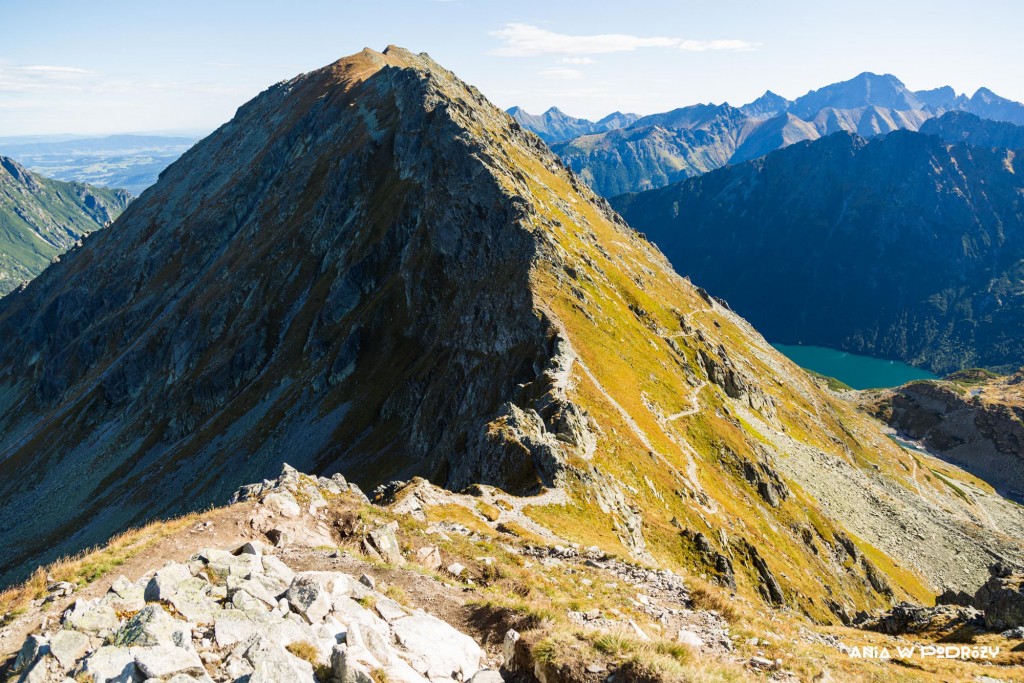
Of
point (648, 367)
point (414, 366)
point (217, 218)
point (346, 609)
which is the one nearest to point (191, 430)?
point (414, 366)

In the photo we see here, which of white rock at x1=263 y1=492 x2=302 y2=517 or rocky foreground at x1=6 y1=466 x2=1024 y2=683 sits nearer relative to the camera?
rocky foreground at x1=6 y1=466 x2=1024 y2=683

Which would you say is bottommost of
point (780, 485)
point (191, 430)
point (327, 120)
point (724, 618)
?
point (191, 430)

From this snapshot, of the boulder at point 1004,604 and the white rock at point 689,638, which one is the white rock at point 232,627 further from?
A: the boulder at point 1004,604

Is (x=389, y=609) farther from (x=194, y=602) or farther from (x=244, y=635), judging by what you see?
(x=194, y=602)

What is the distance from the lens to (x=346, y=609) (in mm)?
16953

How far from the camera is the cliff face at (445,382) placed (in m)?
59.5

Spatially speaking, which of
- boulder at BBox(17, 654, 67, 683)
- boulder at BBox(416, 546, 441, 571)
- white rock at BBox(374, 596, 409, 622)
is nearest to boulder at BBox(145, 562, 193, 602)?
boulder at BBox(17, 654, 67, 683)

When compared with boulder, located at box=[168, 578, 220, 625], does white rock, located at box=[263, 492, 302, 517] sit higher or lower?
lower

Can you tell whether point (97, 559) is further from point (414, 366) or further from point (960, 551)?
point (960, 551)

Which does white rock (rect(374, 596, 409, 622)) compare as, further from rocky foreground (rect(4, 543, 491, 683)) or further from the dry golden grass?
the dry golden grass

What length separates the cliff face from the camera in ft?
195

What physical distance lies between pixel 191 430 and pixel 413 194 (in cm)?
7365

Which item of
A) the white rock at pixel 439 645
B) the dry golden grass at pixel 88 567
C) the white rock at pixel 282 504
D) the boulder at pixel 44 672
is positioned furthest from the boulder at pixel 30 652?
the white rock at pixel 282 504

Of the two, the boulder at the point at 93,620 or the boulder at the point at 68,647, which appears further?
the boulder at the point at 93,620
